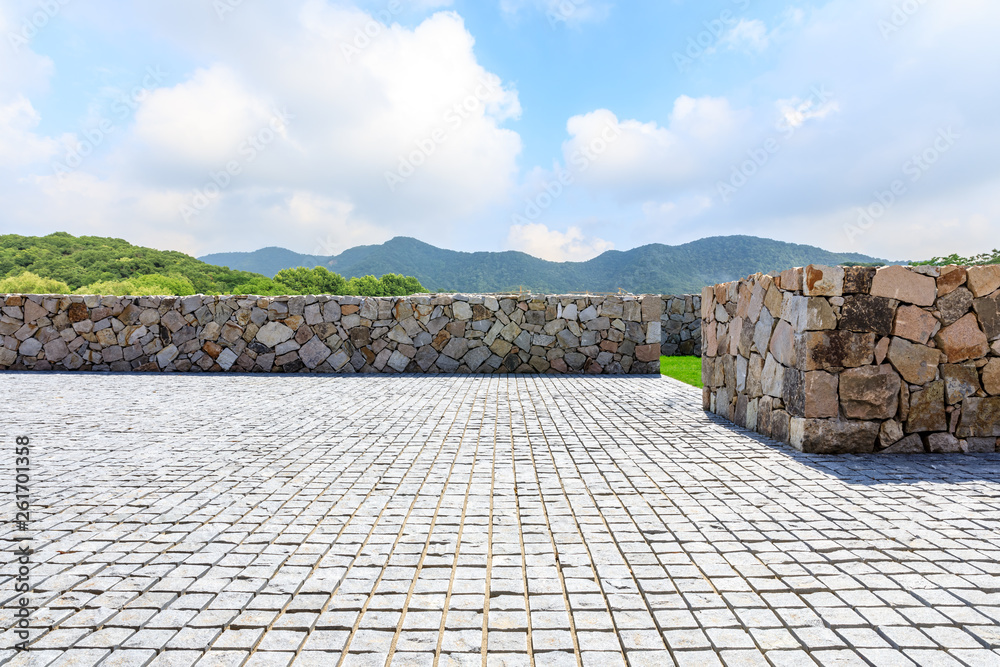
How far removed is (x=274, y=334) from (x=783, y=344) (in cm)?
919

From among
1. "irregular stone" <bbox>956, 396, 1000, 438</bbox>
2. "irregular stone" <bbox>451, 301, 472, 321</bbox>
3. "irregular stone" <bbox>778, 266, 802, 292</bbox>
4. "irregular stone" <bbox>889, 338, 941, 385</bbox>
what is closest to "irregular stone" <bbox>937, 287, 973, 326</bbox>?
"irregular stone" <bbox>889, 338, 941, 385</bbox>

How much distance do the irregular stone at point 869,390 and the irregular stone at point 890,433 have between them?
0.11 meters

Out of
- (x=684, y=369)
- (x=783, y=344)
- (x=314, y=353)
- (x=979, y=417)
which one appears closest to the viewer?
(x=979, y=417)

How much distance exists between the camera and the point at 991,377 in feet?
14.7

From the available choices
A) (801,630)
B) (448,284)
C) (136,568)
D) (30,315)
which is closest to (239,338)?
(30,315)

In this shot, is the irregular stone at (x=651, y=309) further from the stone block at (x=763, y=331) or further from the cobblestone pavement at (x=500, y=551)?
the cobblestone pavement at (x=500, y=551)

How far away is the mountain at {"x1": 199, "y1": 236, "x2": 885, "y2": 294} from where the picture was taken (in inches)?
2657

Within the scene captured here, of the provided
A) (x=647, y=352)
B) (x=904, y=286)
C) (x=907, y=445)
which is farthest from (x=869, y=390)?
(x=647, y=352)

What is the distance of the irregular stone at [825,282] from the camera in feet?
14.4

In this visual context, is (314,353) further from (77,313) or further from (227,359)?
(77,313)

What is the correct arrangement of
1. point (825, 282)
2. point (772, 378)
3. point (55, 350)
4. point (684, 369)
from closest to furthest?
1. point (825, 282)
2. point (772, 378)
3. point (55, 350)
4. point (684, 369)

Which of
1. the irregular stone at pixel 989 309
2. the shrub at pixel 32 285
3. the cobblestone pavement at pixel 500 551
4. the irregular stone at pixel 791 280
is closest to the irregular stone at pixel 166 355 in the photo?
the cobblestone pavement at pixel 500 551

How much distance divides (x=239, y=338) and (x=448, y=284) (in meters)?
68.4

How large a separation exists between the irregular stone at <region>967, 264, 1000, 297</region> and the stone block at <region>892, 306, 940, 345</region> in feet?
1.39
